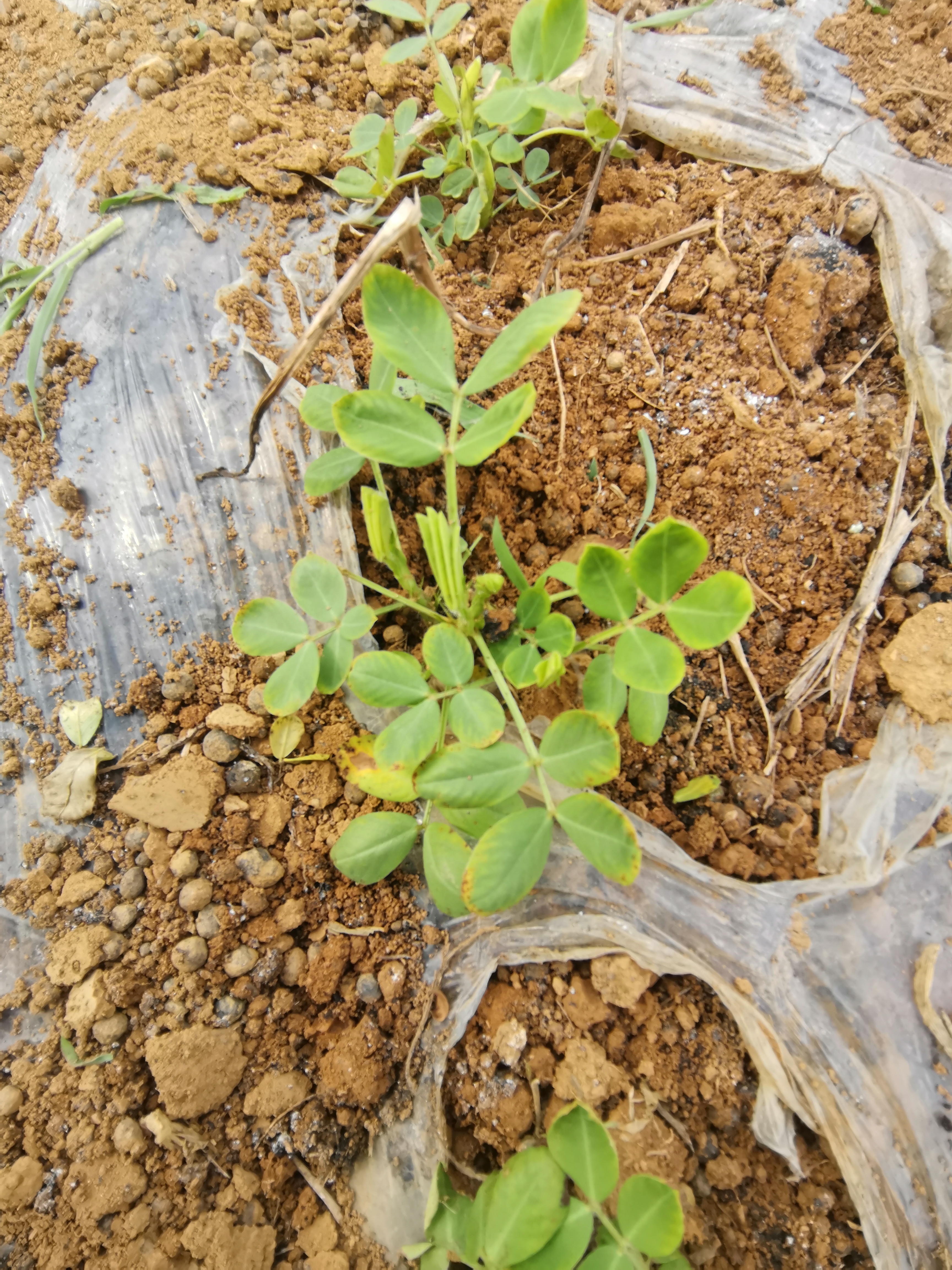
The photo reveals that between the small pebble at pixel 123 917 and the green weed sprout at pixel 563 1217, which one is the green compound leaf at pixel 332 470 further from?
the green weed sprout at pixel 563 1217

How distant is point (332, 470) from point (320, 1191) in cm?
149

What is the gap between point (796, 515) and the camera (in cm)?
150

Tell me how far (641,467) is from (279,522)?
2.87ft

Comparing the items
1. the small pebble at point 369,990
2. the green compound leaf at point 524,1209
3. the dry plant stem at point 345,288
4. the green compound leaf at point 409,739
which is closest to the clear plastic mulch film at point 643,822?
the small pebble at point 369,990

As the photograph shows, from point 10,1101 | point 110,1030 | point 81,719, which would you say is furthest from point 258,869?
point 10,1101

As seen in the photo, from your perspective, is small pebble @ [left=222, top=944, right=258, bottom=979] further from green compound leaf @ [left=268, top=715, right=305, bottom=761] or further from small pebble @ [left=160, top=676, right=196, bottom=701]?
small pebble @ [left=160, top=676, right=196, bottom=701]

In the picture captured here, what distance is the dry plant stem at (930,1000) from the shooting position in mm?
1245

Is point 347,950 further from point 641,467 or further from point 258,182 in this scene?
point 258,182

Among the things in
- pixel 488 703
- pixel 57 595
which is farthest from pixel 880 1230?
pixel 57 595

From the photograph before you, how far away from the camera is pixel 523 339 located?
934mm

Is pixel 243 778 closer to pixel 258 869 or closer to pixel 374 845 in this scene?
pixel 258 869

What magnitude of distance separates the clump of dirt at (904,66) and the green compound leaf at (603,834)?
5.91 ft

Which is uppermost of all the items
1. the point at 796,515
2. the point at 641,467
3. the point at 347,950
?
the point at 641,467

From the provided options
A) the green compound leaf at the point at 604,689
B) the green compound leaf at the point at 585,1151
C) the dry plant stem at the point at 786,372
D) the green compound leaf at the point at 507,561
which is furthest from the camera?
the dry plant stem at the point at 786,372
